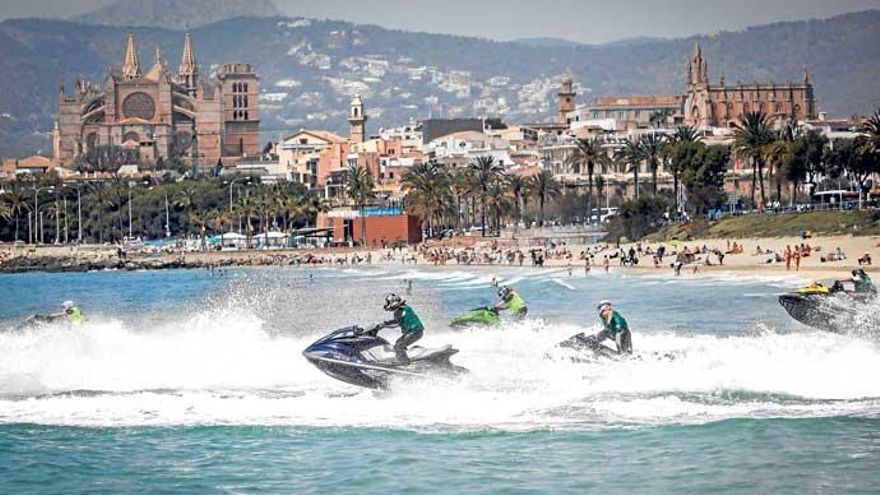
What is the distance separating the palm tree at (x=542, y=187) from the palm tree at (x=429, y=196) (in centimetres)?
739

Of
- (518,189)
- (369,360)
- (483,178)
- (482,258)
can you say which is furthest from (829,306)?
(483,178)

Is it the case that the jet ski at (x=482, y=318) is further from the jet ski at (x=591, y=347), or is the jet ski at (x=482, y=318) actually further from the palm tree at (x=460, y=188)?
the palm tree at (x=460, y=188)

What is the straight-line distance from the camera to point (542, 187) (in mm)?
133750

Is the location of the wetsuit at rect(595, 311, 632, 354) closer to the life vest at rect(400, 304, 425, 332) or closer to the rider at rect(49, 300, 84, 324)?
the life vest at rect(400, 304, 425, 332)

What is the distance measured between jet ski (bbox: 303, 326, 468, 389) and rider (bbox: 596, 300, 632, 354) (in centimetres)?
290

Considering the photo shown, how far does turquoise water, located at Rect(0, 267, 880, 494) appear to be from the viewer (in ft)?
74.2

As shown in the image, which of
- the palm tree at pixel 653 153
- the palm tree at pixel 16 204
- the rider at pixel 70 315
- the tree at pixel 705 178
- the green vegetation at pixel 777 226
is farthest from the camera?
the palm tree at pixel 16 204

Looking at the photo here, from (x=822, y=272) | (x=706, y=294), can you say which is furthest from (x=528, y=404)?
(x=822, y=272)

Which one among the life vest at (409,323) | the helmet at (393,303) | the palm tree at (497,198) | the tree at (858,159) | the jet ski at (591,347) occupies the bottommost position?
the jet ski at (591,347)

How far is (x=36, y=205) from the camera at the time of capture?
17250cm

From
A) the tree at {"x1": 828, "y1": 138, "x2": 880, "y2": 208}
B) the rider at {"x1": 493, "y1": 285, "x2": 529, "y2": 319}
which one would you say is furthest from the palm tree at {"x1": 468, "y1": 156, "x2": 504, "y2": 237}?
the rider at {"x1": 493, "y1": 285, "x2": 529, "y2": 319}

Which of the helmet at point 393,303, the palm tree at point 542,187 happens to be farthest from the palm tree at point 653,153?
the helmet at point 393,303

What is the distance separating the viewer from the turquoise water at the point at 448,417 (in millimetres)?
22625

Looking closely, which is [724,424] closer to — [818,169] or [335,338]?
[335,338]
